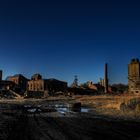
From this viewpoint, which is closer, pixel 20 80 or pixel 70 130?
pixel 70 130

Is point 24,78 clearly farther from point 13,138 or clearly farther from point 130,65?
point 13,138

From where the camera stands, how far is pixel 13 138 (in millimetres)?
14867

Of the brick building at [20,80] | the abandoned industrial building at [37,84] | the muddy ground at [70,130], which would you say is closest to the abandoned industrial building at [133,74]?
A: the abandoned industrial building at [37,84]

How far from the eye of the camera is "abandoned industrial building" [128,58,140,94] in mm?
113188

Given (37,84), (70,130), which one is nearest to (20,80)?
(37,84)

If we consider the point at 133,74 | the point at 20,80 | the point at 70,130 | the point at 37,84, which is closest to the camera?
the point at 70,130

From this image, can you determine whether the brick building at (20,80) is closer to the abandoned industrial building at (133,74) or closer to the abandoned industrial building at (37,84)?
the abandoned industrial building at (37,84)

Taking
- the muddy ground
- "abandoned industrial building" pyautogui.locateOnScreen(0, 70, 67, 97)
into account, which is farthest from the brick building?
the muddy ground

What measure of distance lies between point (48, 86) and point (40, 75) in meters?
18.2

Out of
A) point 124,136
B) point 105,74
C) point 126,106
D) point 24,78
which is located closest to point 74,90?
point 105,74

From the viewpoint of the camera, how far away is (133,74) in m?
120

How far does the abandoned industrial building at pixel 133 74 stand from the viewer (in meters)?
113

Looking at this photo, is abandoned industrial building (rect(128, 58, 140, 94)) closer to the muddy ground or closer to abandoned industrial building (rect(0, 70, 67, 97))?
abandoned industrial building (rect(0, 70, 67, 97))

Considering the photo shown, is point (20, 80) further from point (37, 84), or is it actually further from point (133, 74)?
point (133, 74)
